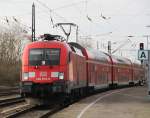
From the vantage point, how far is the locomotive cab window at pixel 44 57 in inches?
949

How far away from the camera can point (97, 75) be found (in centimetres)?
3772

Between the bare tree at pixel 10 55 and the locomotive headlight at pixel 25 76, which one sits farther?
the bare tree at pixel 10 55

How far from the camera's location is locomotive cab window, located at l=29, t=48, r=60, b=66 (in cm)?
2409

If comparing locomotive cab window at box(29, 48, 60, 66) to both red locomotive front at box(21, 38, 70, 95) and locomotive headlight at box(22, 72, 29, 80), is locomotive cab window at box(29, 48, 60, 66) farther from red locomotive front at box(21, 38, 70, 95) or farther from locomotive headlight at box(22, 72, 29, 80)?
locomotive headlight at box(22, 72, 29, 80)

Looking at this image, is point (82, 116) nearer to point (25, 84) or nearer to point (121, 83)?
point (25, 84)

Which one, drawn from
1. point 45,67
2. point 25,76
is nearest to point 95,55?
point 45,67

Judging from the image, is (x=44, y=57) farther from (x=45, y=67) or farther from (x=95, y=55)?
(x=95, y=55)

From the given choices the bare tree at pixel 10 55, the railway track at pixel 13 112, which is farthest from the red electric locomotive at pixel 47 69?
the bare tree at pixel 10 55

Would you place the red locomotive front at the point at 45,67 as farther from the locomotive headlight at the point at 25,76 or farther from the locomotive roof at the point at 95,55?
the locomotive roof at the point at 95,55

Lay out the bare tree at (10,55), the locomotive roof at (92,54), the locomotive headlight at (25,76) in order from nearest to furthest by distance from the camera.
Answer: the locomotive headlight at (25,76)
the locomotive roof at (92,54)
the bare tree at (10,55)

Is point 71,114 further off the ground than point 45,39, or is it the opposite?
point 45,39

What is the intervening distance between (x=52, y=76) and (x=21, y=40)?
54.0m

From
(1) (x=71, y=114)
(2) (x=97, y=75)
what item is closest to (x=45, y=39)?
(1) (x=71, y=114)

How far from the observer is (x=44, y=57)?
954 inches
